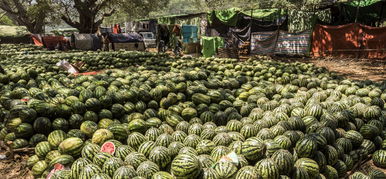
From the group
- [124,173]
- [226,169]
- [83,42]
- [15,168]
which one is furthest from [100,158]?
[83,42]

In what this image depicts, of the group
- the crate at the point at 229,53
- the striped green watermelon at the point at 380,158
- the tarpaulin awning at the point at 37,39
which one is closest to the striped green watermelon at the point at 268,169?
the striped green watermelon at the point at 380,158

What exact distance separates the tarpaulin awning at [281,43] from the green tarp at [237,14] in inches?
53.9

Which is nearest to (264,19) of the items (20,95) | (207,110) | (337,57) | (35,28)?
(337,57)

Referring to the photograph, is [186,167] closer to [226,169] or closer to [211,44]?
[226,169]

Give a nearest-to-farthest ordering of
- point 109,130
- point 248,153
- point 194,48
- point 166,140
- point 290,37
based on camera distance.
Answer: point 248,153
point 166,140
point 109,130
point 290,37
point 194,48

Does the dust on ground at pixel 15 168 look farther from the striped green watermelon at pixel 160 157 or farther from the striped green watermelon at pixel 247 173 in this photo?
the striped green watermelon at pixel 247 173

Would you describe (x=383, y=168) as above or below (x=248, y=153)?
below

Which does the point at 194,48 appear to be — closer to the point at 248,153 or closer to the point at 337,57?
the point at 337,57

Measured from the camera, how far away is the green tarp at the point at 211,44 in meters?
22.4

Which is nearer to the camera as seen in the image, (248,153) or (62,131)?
(248,153)

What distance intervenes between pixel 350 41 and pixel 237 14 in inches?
364

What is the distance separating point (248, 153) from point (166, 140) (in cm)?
132

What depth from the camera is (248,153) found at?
3.67 meters

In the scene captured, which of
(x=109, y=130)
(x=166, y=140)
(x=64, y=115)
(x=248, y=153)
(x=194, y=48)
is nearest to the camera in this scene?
(x=248, y=153)
